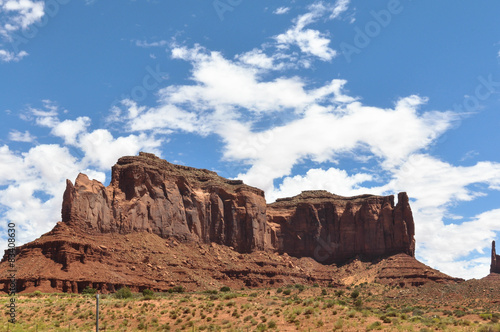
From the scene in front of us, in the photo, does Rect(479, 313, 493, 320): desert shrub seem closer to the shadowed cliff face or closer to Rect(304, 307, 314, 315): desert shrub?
Rect(304, 307, 314, 315): desert shrub

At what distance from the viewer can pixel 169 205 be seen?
106 metres

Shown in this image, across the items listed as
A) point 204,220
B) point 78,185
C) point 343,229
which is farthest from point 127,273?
point 343,229

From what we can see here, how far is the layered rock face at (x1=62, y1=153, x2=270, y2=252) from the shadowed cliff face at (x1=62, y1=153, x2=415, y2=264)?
0.16 metres

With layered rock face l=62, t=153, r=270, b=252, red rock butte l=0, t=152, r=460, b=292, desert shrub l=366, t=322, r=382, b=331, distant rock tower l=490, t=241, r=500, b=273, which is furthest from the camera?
distant rock tower l=490, t=241, r=500, b=273

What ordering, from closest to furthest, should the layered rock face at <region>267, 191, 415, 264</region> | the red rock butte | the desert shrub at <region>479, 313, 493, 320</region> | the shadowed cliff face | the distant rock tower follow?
the desert shrub at <region>479, 313, 493, 320</region>
the red rock butte
the shadowed cliff face
the layered rock face at <region>267, 191, 415, 264</region>
the distant rock tower

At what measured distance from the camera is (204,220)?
11350cm

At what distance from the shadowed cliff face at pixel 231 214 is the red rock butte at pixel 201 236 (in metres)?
0.22

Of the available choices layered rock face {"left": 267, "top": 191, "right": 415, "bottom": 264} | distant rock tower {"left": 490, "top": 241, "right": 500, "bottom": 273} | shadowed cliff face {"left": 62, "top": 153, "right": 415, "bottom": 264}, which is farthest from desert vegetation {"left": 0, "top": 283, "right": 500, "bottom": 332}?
distant rock tower {"left": 490, "top": 241, "right": 500, "bottom": 273}

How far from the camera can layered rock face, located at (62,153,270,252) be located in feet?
291

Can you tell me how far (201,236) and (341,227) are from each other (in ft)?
131

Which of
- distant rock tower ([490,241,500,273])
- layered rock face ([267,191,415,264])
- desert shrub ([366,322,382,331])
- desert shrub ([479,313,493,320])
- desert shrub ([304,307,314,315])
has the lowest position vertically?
desert shrub ([479,313,493,320])

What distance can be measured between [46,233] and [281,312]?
168 feet

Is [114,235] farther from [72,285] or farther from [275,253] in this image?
[275,253]

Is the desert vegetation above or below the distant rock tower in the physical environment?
below
